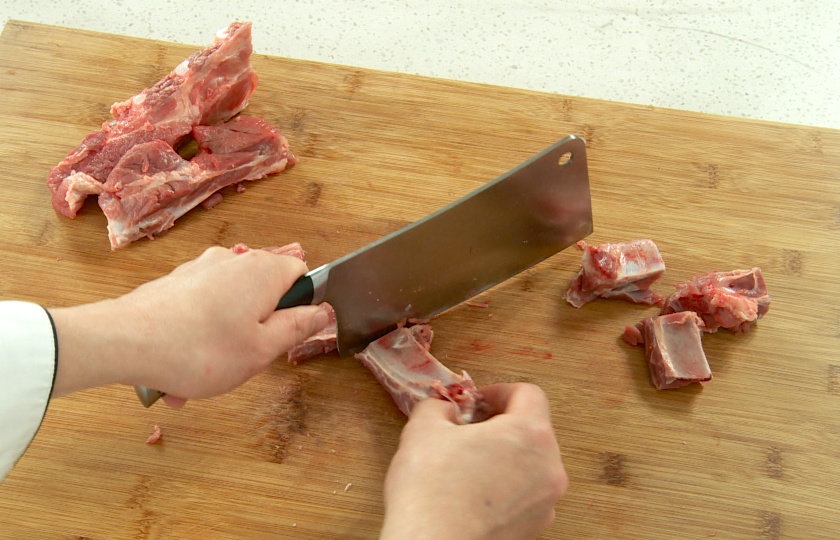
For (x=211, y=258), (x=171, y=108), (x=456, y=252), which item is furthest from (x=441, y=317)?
(x=171, y=108)

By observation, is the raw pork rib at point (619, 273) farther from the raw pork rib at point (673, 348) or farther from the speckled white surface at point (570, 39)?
the speckled white surface at point (570, 39)

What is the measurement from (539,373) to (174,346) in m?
1.19

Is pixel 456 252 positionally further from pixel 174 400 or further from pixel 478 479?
pixel 174 400

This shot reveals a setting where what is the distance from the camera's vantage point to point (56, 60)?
305cm

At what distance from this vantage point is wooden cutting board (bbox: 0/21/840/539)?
2271 mm

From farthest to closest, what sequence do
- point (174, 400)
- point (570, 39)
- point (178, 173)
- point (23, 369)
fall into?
1. point (570, 39)
2. point (178, 173)
3. point (174, 400)
4. point (23, 369)

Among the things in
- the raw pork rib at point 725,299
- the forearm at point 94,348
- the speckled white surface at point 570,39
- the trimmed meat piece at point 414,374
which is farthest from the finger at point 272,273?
the speckled white surface at point 570,39

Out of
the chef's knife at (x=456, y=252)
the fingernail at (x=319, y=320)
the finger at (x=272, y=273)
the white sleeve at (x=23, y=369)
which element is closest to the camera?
the white sleeve at (x=23, y=369)

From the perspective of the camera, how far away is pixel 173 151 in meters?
2.77

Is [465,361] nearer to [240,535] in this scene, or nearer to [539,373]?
[539,373]

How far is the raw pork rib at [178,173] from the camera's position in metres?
2.64

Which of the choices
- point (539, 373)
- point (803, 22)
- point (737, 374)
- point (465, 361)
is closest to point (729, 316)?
point (737, 374)

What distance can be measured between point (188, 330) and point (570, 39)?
2632 mm

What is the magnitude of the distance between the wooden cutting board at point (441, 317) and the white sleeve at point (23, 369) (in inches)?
20.0
